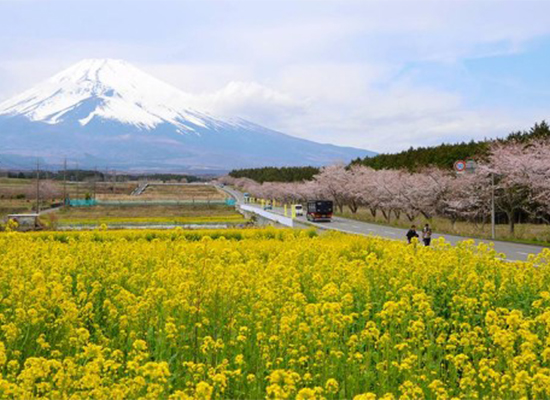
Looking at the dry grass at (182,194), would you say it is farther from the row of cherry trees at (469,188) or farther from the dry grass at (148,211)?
the row of cherry trees at (469,188)

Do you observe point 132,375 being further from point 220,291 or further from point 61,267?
point 61,267

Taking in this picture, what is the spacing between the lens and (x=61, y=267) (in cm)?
1203

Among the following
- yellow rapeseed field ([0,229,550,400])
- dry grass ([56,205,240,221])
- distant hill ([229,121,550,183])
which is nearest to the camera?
yellow rapeseed field ([0,229,550,400])

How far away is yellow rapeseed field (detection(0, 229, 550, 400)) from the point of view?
19.9 ft

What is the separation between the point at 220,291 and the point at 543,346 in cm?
465

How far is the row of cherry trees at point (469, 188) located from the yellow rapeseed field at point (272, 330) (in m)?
29.6

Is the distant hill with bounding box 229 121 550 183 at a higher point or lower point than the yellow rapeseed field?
higher

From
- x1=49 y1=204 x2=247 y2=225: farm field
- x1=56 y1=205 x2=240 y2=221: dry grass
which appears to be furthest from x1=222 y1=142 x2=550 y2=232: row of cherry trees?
x1=56 y1=205 x2=240 y2=221: dry grass

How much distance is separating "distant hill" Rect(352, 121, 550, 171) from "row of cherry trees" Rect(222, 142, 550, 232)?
14.0 ft

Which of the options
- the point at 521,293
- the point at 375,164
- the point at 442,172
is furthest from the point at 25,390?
the point at 375,164

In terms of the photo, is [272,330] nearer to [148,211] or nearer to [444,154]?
[444,154]

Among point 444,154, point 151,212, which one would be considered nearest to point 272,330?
point 444,154

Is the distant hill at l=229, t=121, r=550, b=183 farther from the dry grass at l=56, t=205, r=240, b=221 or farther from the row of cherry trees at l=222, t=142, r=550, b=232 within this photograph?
the dry grass at l=56, t=205, r=240, b=221

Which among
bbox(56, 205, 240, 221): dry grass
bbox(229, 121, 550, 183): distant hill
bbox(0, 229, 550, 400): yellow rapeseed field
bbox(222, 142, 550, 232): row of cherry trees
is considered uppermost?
bbox(229, 121, 550, 183): distant hill
